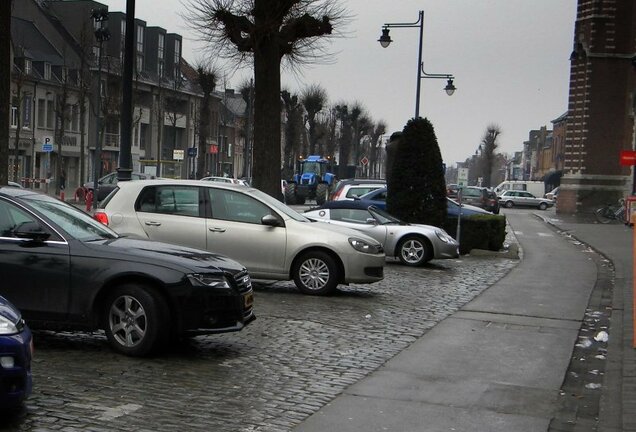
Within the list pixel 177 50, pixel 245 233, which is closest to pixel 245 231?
pixel 245 233

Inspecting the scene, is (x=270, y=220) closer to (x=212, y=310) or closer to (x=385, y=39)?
(x=212, y=310)

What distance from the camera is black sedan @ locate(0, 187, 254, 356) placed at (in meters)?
7.63

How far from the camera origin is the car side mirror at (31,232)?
7.54 metres

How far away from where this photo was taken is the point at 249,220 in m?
12.2

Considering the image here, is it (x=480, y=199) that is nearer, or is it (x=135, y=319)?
(x=135, y=319)

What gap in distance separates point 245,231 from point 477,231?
11537 mm

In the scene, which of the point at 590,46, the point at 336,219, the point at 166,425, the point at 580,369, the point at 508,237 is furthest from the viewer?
the point at 590,46

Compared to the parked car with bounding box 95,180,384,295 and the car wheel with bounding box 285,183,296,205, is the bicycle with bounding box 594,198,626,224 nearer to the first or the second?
the car wheel with bounding box 285,183,296,205

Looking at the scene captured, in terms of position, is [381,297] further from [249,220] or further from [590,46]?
[590,46]

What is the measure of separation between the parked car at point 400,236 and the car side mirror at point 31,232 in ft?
34.3

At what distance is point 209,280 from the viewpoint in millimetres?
7758

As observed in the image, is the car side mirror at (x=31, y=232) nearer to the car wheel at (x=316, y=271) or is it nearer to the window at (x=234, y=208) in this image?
the window at (x=234, y=208)

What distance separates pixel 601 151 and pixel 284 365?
4887 cm

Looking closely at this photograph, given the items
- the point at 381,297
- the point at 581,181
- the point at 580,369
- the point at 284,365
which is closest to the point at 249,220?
the point at 381,297
